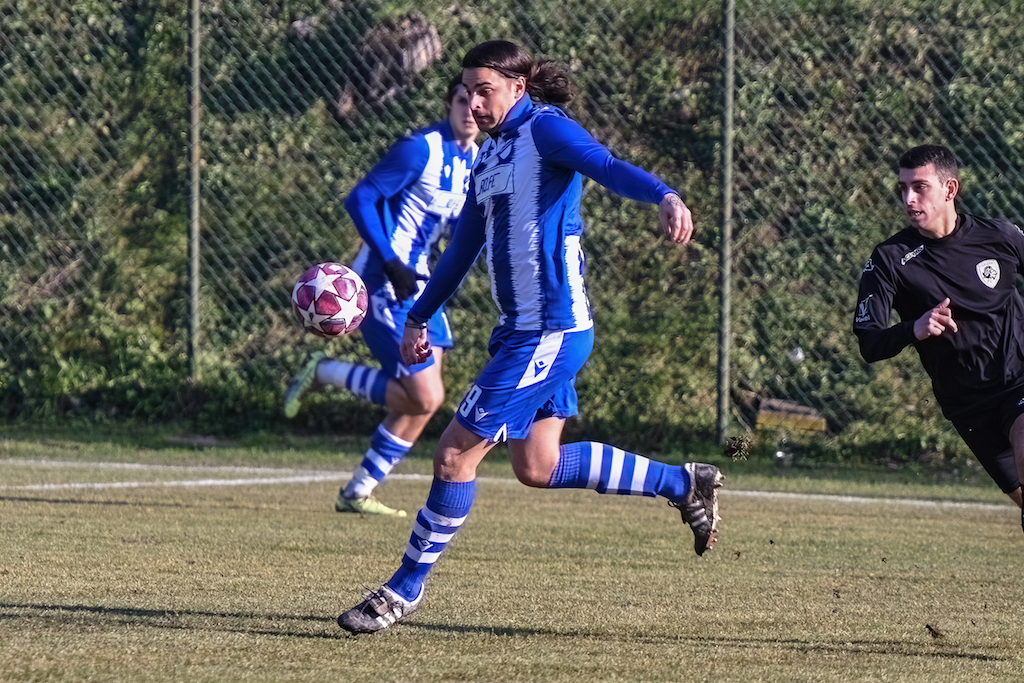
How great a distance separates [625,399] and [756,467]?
3.68 feet

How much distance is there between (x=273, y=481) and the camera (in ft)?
24.1

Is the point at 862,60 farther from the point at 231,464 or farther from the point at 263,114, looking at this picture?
the point at 231,464

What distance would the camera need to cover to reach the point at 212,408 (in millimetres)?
9672

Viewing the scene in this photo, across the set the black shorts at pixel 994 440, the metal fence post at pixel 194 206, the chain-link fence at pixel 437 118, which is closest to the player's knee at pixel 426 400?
the black shorts at pixel 994 440

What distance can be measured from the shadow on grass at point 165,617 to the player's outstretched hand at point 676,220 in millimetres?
1485

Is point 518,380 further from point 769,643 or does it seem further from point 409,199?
point 409,199

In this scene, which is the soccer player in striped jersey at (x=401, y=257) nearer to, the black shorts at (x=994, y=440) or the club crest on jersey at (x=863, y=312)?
the club crest on jersey at (x=863, y=312)

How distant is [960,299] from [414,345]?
5.86 ft

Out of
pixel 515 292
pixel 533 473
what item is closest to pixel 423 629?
pixel 533 473

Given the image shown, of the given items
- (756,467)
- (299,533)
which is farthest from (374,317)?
(756,467)

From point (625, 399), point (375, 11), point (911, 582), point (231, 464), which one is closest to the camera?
point (911, 582)

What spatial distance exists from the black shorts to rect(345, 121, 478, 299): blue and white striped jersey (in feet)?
9.87

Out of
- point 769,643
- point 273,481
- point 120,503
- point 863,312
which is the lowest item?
point 273,481

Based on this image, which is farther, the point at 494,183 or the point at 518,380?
the point at 494,183
